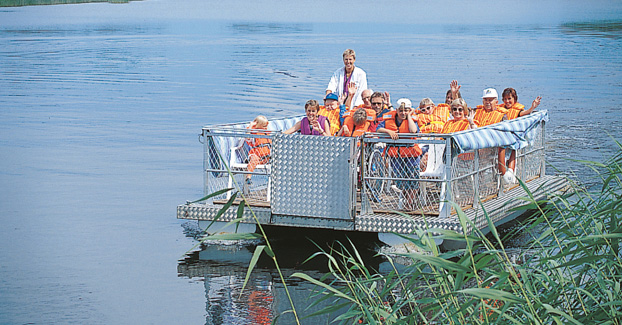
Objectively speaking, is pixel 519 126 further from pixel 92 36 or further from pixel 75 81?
pixel 92 36

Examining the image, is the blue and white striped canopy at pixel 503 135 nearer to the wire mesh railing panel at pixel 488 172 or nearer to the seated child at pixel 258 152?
the wire mesh railing panel at pixel 488 172

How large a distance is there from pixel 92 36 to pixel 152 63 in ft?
61.0

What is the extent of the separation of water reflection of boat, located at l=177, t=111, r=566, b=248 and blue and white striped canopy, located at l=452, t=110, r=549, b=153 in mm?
13

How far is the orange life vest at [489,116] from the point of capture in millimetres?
12023

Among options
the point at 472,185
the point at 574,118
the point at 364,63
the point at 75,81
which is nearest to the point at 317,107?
the point at 472,185

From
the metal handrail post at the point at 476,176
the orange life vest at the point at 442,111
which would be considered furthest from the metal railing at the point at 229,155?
the orange life vest at the point at 442,111

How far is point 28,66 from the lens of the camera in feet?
122

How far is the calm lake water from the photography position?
906 cm

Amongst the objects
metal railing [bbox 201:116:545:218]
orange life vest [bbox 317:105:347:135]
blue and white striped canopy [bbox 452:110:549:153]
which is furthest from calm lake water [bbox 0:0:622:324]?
blue and white striped canopy [bbox 452:110:549:153]

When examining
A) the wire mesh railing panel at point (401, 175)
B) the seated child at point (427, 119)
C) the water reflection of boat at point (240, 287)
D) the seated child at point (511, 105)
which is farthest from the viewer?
the seated child at point (511, 105)

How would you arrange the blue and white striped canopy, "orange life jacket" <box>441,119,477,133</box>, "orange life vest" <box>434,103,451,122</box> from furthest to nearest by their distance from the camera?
"orange life vest" <box>434,103,451,122</box>, "orange life jacket" <box>441,119,477,133</box>, the blue and white striped canopy

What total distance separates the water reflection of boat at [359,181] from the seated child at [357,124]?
0.32 m

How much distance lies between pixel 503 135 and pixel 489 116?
1061 millimetres

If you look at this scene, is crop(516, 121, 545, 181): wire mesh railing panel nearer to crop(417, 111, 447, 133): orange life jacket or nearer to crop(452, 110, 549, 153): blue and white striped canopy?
crop(452, 110, 549, 153): blue and white striped canopy
